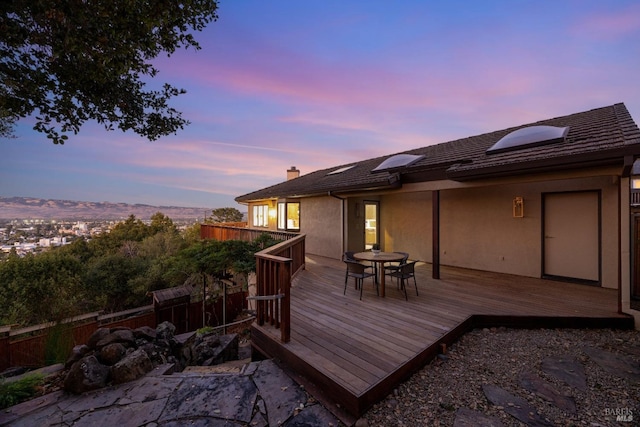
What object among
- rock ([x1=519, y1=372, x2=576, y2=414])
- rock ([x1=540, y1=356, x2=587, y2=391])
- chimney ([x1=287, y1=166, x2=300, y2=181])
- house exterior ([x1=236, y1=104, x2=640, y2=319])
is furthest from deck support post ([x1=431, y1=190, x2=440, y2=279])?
chimney ([x1=287, y1=166, x2=300, y2=181])

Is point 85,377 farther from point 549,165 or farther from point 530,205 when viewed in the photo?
point 530,205

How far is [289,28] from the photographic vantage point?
8.20 meters

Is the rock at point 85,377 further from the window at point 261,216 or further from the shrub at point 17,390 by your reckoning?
the window at point 261,216

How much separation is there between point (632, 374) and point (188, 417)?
179 inches

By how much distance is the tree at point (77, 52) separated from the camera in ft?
8.79

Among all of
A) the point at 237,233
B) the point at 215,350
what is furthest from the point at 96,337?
the point at 237,233

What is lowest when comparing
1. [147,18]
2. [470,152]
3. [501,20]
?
[470,152]

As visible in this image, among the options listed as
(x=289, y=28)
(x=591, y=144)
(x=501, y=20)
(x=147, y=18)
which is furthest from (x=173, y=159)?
(x=591, y=144)

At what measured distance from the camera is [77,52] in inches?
112

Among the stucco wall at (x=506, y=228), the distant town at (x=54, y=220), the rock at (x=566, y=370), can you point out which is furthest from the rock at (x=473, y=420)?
the distant town at (x=54, y=220)

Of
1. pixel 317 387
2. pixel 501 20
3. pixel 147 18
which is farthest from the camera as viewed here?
pixel 501 20

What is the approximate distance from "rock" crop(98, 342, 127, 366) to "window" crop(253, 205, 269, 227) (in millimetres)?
10381

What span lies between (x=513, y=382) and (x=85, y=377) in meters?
4.59

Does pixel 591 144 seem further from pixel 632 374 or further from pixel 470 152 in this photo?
pixel 632 374
